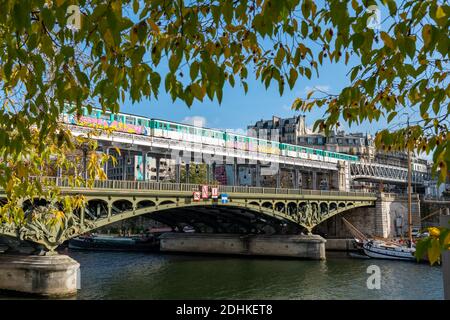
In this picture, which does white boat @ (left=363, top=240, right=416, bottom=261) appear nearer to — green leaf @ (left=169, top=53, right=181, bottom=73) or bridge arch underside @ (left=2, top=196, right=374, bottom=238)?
bridge arch underside @ (left=2, top=196, right=374, bottom=238)

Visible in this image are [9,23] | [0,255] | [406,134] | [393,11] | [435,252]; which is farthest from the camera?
[0,255]

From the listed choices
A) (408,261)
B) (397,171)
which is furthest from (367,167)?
(408,261)

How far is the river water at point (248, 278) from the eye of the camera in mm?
32156

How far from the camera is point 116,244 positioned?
2499 inches

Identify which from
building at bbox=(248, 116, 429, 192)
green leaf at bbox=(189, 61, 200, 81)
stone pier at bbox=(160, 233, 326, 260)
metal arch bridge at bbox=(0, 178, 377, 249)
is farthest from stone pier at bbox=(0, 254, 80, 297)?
building at bbox=(248, 116, 429, 192)

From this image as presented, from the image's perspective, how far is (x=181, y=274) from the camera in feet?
133

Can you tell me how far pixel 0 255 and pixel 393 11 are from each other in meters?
32.1

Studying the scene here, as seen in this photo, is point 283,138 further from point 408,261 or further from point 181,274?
point 181,274

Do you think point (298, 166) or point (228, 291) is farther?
point (298, 166)

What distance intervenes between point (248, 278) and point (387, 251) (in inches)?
773

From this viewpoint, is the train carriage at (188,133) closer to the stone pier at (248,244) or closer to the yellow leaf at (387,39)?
the stone pier at (248,244)

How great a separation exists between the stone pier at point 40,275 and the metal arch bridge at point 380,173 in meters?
73.7

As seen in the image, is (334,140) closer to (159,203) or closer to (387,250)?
(387,250)

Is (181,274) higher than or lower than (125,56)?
lower
